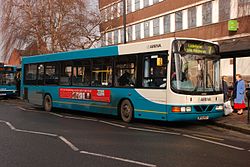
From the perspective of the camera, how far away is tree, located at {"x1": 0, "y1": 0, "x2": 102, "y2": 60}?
30.6m

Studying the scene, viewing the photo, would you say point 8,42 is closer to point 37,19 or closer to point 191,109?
point 37,19

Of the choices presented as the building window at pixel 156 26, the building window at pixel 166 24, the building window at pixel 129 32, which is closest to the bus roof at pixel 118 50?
the building window at pixel 166 24

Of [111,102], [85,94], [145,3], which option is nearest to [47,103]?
[85,94]

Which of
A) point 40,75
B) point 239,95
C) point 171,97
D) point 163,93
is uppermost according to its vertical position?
point 40,75

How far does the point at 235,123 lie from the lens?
12438mm

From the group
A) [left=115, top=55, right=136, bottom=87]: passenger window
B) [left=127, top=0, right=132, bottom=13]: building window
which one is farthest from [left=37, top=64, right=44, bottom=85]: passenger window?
[left=127, top=0, right=132, bottom=13]: building window

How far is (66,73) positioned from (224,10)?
14905 millimetres

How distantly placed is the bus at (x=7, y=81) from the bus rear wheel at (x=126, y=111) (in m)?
18.0

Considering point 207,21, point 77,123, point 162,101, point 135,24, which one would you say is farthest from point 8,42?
point 162,101

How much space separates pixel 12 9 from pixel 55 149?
2512 cm

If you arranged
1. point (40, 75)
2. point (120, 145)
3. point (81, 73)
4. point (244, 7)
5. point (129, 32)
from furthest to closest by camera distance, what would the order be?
point (129, 32) → point (244, 7) → point (40, 75) → point (81, 73) → point (120, 145)

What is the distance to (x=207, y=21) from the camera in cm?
2867

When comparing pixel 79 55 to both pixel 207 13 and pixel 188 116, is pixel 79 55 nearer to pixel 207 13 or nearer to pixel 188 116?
pixel 188 116

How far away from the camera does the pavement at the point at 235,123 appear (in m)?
11.5
